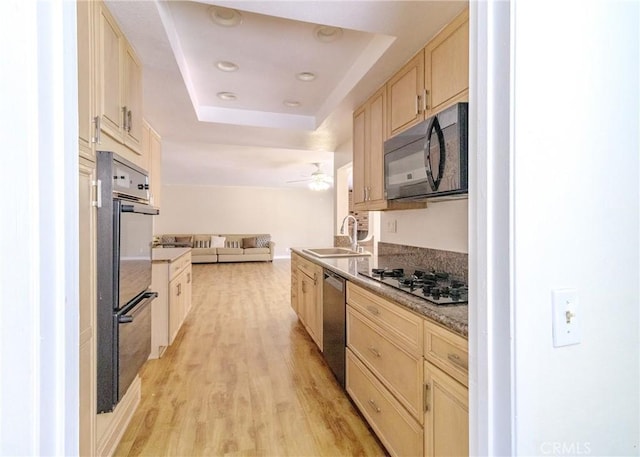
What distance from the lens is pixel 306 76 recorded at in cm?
264

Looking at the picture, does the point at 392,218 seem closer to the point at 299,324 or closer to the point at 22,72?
the point at 299,324

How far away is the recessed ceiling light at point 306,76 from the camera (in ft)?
8.52

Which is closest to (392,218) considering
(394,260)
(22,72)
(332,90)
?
(394,260)

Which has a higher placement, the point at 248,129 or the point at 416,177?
the point at 248,129

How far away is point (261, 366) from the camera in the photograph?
9.11 feet

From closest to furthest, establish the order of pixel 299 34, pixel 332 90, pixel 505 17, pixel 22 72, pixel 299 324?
pixel 22 72, pixel 505 17, pixel 299 34, pixel 332 90, pixel 299 324

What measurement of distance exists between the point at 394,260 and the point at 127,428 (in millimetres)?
2120

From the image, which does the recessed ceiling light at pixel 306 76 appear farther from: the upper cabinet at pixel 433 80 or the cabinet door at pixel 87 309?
the cabinet door at pixel 87 309

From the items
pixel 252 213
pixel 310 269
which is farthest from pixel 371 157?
pixel 252 213

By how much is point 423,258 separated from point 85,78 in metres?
2.12

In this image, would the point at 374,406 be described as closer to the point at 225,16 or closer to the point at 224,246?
the point at 225,16

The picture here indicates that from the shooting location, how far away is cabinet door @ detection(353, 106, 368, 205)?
2748 mm

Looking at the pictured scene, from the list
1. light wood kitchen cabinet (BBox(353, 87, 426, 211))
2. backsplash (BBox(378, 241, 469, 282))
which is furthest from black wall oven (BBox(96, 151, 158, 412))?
backsplash (BBox(378, 241, 469, 282))

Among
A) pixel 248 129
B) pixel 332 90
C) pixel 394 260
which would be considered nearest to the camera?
pixel 394 260
